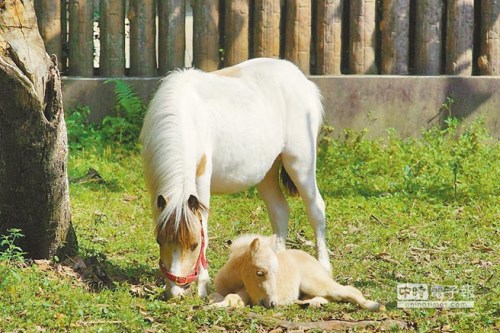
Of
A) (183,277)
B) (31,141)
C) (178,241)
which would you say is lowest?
(183,277)

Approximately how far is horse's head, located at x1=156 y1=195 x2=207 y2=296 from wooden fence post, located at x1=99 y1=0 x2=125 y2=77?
→ 532cm

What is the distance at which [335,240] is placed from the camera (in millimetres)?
9805

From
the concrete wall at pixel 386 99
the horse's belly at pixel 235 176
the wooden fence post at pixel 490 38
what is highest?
the wooden fence post at pixel 490 38

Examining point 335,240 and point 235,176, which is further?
point 335,240

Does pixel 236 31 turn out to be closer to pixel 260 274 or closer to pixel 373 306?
pixel 260 274

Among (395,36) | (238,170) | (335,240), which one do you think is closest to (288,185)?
(335,240)

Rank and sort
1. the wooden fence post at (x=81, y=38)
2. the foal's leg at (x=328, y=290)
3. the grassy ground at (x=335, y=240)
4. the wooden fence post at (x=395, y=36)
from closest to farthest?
the grassy ground at (x=335, y=240) → the foal's leg at (x=328, y=290) → the wooden fence post at (x=81, y=38) → the wooden fence post at (x=395, y=36)

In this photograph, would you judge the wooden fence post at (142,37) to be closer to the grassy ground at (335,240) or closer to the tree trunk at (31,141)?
the grassy ground at (335,240)

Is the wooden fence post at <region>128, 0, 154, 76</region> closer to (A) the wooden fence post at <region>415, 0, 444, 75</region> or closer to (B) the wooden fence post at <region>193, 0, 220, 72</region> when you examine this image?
(B) the wooden fence post at <region>193, 0, 220, 72</region>

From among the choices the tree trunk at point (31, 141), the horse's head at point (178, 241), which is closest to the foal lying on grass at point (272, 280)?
the horse's head at point (178, 241)

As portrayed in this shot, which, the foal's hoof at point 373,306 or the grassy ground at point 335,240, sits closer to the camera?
the grassy ground at point 335,240

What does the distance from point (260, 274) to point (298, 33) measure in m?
5.33

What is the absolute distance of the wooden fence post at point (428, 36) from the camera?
40.7ft

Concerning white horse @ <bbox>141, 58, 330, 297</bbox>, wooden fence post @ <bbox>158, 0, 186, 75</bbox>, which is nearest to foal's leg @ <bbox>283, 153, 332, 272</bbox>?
white horse @ <bbox>141, 58, 330, 297</bbox>
